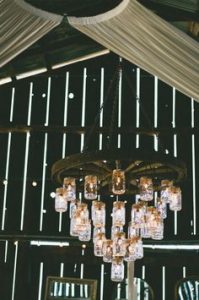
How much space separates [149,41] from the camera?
526 cm

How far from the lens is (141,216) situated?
703 centimetres

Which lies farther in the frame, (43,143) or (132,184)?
(43,143)

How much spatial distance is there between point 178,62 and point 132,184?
2.02 m

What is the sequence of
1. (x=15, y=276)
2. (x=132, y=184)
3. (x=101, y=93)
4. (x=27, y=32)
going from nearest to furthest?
(x=27, y=32) < (x=132, y=184) < (x=15, y=276) < (x=101, y=93)

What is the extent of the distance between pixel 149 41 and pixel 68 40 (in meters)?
4.64

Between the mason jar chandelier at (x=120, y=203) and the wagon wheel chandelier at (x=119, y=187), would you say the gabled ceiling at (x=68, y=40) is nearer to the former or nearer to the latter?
the wagon wheel chandelier at (x=119, y=187)

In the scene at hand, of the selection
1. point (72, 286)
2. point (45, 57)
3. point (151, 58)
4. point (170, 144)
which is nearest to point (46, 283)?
point (72, 286)

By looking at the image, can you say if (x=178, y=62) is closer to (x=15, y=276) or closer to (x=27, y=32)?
(x=27, y=32)

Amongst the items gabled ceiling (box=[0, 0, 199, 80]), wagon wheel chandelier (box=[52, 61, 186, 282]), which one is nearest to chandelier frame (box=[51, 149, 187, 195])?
wagon wheel chandelier (box=[52, 61, 186, 282])

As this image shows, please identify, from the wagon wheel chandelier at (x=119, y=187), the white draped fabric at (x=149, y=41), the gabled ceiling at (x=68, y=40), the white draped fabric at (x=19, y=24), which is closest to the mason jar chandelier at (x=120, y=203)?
the wagon wheel chandelier at (x=119, y=187)

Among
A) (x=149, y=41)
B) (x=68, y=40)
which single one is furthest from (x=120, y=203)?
(x=68, y=40)

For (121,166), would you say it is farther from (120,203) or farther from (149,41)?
(149,41)

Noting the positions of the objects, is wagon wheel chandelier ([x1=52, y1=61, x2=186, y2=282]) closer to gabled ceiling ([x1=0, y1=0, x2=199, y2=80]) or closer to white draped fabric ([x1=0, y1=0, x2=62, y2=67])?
white draped fabric ([x1=0, y1=0, x2=62, y2=67])

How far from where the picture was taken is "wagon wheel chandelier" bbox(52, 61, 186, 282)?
5.81 m
